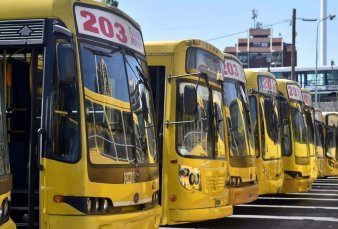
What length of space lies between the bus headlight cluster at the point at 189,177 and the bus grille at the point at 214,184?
208 mm

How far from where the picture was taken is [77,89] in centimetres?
655

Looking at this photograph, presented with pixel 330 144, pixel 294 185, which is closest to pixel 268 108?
pixel 294 185

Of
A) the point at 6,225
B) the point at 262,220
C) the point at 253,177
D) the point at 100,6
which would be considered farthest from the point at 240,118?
the point at 6,225

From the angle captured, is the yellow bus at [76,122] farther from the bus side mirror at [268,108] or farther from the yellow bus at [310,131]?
the yellow bus at [310,131]

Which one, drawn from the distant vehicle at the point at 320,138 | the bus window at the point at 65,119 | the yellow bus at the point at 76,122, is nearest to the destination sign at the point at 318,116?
the distant vehicle at the point at 320,138

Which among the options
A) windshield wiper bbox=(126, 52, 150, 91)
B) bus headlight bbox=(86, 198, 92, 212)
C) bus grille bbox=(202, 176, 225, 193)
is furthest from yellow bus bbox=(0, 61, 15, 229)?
bus grille bbox=(202, 176, 225, 193)

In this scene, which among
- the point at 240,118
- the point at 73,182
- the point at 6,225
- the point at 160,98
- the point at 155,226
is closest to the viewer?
the point at 6,225

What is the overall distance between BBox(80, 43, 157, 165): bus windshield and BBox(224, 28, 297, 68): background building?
124m

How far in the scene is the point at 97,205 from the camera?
6.48m

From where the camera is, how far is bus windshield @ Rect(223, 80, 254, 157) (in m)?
11.9

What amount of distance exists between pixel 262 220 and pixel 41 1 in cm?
795

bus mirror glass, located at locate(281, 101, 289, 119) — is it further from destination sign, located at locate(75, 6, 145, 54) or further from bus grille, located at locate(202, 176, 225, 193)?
destination sign, located at locate(75, 6, 145, 54)

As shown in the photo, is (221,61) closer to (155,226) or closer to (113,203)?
(155,226)

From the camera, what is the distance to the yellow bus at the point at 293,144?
16469 millimetres
